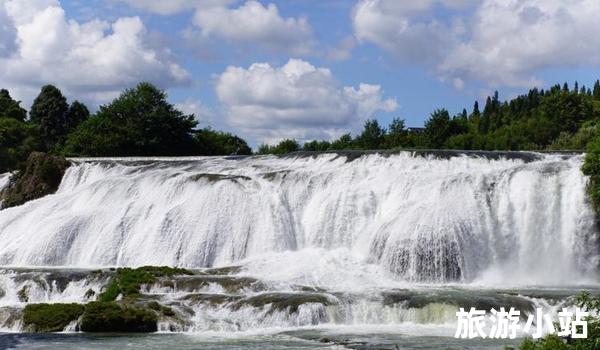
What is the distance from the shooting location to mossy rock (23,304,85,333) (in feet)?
84.4

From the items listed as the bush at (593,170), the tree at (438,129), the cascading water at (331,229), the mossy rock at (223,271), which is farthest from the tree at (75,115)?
the bush at (593,170)

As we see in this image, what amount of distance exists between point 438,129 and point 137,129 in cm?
3134

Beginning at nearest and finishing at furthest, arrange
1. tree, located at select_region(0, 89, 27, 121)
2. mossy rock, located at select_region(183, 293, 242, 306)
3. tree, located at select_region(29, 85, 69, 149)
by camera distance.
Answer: mossy rock, located at select_region(183, 293, 242, 306) < tree, located at select_region(0, 89, 27, 121) < tree, located at select_region(29, 85, 69, 149)

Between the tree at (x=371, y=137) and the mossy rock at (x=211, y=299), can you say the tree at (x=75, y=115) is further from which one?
the mossy rock at (x=211, y=299)

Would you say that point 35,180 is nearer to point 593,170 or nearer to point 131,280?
point 131,280

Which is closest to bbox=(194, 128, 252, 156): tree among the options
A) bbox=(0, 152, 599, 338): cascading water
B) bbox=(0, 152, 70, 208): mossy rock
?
bbox=(0, 152, 70, 208): mossy rock

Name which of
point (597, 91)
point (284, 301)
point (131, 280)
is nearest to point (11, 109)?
point (131, 280)

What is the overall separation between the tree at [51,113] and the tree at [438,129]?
36.6m

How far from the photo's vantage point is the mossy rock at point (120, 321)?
25.6m

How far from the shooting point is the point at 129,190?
43.3m

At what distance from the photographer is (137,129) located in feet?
231

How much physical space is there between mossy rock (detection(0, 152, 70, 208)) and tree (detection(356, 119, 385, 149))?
140 ft

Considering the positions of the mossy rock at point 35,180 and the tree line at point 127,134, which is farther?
the tree line at point 127,134

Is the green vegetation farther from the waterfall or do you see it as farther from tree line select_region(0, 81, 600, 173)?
tree line select_region(0, 81, 600, 173)
